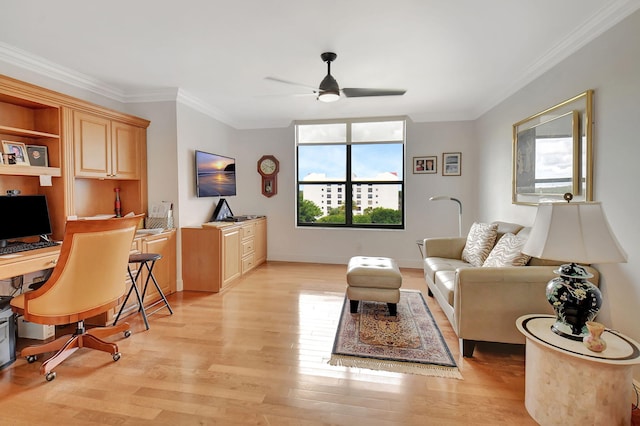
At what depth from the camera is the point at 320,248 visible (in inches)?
220

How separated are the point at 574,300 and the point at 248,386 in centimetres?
200

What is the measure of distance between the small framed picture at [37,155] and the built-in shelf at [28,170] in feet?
0.44

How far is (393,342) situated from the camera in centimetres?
263

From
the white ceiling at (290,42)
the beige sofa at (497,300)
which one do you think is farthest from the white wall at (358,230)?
the beige sofa at (497,300)

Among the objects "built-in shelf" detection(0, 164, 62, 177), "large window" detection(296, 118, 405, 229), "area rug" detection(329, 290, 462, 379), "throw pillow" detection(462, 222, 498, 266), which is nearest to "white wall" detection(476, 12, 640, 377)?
"throw pillow" detection(462, 222, 498, 266)

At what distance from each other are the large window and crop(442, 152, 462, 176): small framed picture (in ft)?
2.19

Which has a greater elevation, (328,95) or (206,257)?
(328,95)

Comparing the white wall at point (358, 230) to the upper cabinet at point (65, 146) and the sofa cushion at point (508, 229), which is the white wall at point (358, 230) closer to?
the sofa cushion at point (508, 229)

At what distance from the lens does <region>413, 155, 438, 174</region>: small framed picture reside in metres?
5.15

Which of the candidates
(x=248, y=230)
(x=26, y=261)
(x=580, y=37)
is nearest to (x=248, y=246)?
(x=248, y=230)

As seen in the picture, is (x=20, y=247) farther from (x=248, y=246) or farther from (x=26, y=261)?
(x=248, y=246)

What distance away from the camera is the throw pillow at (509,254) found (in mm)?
2498

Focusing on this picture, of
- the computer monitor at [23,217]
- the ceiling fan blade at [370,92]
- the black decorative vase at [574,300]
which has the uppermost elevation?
the ceiling fan blade at [370,92]

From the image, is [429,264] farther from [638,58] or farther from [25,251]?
[25,251]
